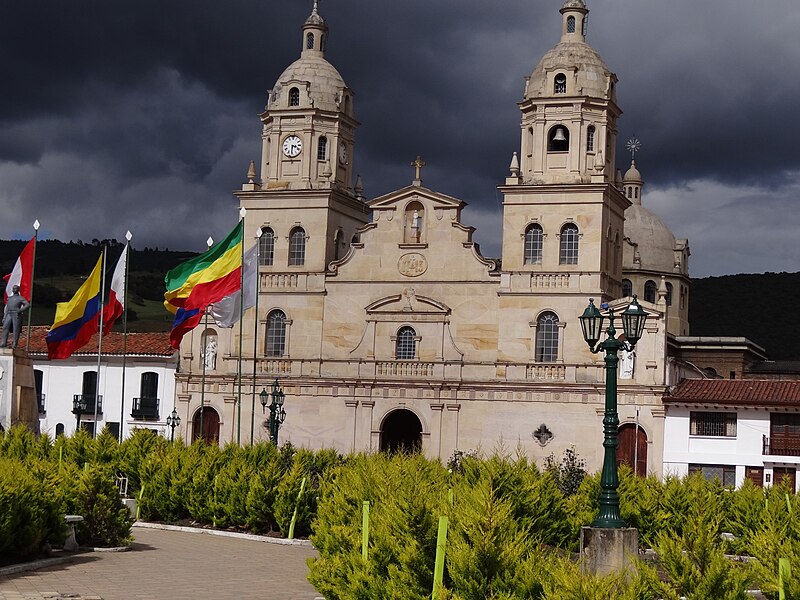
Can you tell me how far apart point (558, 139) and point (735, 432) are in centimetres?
1337

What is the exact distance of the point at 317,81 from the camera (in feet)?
182

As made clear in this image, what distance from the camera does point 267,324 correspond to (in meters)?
54.5

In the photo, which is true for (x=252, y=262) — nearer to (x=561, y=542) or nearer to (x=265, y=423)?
(x=265, y=423)

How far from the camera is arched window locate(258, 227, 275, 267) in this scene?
55.0 m

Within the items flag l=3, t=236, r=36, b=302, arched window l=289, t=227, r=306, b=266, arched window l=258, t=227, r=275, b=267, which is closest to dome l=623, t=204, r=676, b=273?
arched window l=289, t=227, r=306, b=266

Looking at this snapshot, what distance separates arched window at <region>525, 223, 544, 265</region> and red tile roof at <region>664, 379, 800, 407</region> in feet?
24.6

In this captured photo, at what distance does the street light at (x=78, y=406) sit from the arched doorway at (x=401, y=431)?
1348 cm

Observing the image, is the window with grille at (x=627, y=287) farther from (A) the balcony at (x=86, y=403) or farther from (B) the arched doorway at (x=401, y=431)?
(A) the balcony at (x=86, y=403)

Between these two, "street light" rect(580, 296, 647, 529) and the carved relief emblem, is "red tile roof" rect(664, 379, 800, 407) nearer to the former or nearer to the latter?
the carved relief emblem

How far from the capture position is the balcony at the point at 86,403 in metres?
56.5

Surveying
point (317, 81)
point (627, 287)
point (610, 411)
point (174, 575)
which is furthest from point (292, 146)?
point (174, 575)

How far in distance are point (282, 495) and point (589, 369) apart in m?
24.3

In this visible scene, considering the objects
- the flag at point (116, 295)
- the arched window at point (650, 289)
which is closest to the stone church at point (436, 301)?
the flag at point (116, 295)

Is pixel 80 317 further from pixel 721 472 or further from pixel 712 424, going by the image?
pixel 721 472
